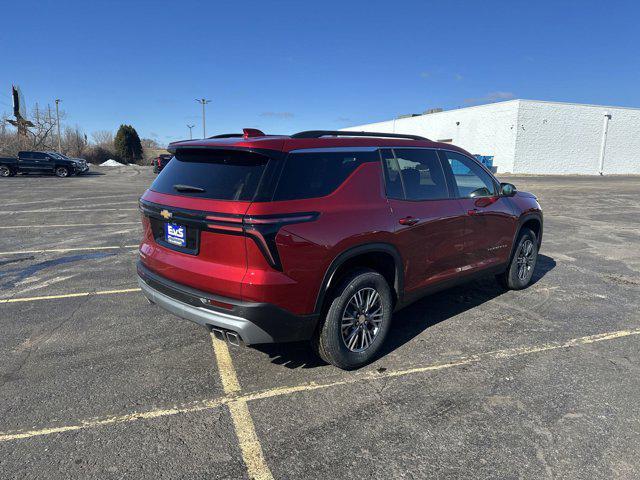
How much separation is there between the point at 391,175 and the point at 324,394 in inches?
74.0

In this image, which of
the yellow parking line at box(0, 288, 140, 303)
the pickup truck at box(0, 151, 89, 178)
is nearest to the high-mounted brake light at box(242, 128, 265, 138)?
the yellow parking line at box(0, 288, 140, 303)

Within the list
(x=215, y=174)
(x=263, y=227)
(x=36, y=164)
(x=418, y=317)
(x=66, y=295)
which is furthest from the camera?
(x=36, y=164)

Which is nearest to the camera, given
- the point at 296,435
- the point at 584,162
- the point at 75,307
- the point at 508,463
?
the point at 508,463

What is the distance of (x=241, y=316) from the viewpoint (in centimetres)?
294

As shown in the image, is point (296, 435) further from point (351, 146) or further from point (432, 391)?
point (351, 146)

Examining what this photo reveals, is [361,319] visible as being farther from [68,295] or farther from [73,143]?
[73,143]

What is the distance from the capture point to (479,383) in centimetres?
342

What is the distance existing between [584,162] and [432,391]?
46.1 metres

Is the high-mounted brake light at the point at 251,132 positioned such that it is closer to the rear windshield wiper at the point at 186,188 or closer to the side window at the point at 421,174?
the rear windshield wiper at the point at 186,188

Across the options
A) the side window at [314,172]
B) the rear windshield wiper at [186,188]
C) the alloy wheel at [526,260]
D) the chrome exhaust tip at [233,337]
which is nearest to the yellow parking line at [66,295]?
the rear windshield wiper at [186,188]

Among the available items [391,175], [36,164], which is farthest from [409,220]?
[36,164]

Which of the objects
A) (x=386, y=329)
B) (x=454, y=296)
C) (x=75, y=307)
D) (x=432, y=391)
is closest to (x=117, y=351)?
(x=75, y=307)

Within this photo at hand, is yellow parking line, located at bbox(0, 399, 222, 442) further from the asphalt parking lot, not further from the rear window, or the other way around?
the rear window

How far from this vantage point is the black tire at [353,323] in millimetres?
3350
